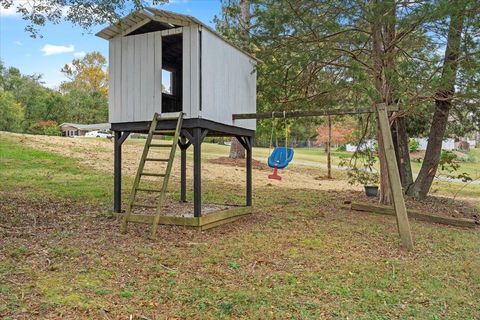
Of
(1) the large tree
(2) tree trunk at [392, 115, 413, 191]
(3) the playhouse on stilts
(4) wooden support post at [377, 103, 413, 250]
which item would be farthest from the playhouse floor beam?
(2) tree trunk at [392, 115, 413, 191]

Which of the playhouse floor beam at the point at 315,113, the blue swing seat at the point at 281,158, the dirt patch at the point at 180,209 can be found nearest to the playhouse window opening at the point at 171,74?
the playhouse floor beam at the point at 315,113

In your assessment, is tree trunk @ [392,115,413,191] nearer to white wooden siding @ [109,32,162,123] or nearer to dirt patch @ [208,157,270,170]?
white wooden siding @ [109,32,162,123]

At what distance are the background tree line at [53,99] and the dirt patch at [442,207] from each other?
1154 inches

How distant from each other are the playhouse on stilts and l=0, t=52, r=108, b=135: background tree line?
2817 cm

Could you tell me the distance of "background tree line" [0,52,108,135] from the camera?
33.4 meters

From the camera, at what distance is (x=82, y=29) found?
6.67m

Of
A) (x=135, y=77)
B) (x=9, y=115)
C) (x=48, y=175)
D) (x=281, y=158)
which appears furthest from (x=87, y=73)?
(x=135, y=77)

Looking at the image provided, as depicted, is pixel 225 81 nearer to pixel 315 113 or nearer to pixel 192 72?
pixel 192 72

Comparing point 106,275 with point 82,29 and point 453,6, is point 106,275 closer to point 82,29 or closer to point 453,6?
point 82,29

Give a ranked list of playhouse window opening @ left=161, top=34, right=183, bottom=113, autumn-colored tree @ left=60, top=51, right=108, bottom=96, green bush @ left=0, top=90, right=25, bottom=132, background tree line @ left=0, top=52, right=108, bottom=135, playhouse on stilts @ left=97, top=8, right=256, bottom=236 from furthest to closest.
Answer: autumn-colored tree @ left=60, top=51, right=108, bottom=96, background tree line @ left=0, top=52, right=108, bottom=135, green bush @ left=0, top=90, right=25, bottom=132, playhouse window opening @ left=161, top=34, right=183, bottom=113, playhouse on stilts @ left=97, top=8, right=256, bottom=236

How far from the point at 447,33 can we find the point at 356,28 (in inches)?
59.5

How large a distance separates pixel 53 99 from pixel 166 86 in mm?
33426

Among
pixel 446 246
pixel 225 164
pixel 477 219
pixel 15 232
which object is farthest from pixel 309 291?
pixel 225 164

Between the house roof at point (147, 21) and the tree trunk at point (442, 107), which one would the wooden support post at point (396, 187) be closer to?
the tree trunk at point (442, 107)
